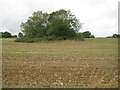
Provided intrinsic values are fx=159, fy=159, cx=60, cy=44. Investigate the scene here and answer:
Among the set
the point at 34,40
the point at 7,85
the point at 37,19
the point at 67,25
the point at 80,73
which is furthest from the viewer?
the point at 37,19

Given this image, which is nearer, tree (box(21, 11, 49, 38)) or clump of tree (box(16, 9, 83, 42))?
clump of tree (box(16, 9, 83, 42))

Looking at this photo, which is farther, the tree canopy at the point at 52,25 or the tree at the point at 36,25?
the tree at the point at 36,25

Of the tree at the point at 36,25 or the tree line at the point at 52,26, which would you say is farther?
the tree at the point at 36,25

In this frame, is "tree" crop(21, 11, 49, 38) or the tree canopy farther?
"tree" crop(21, 11, 49, 38)

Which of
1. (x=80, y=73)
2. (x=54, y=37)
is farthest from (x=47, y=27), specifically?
(x=80, y=73)

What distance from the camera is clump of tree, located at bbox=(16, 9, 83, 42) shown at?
153 feet

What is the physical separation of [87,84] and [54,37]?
130 ft

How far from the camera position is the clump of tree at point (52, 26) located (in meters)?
46.8

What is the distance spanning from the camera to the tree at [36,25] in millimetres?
50000

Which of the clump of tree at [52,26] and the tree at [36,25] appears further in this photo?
the tree at [36,25]

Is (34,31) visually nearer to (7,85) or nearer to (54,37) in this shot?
(54,37)

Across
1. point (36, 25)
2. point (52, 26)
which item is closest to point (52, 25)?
point (52, 26)

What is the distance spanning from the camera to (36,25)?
1983 inches

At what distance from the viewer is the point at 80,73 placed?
712 cm
